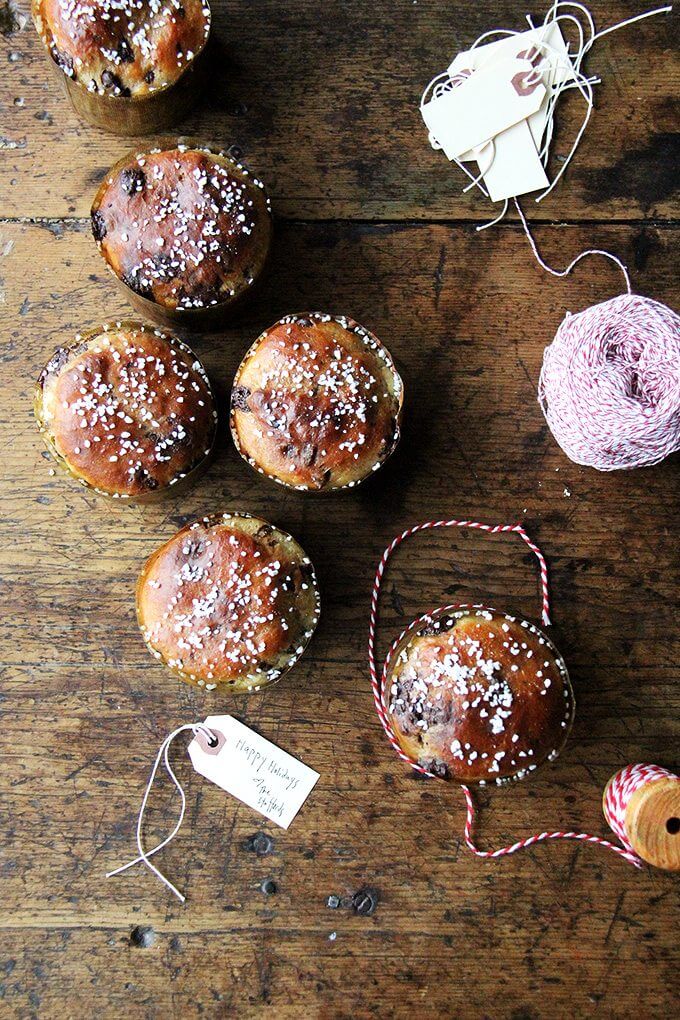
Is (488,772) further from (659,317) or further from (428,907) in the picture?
(659,317)

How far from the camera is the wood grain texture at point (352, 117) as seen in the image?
1809 mm

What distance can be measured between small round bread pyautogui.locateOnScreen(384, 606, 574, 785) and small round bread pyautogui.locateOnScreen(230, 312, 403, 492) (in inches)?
15.2

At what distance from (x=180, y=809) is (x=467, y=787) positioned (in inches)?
24.6

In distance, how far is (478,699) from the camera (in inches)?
60.2


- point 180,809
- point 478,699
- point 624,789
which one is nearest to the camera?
point 478,699

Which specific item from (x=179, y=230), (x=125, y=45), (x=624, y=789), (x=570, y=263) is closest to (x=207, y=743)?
(x=624, y=789)

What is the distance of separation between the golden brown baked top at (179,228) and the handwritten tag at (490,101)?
1.73 feet

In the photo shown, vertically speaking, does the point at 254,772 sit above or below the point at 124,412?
below

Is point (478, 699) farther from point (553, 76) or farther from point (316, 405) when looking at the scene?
point (553, 76)

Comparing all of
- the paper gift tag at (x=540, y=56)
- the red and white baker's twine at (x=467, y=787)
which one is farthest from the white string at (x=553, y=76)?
the red and white baker's twine at (x=467, y=787)

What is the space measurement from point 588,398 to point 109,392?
961 millimetres

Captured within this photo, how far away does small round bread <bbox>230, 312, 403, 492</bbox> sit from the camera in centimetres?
158

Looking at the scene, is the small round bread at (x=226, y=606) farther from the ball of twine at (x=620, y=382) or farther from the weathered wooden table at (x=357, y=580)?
the ball of twine at (x=620, y=382)

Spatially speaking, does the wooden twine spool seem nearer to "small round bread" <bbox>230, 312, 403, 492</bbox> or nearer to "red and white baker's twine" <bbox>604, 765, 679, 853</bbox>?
"red and white baker's twine" <bbox>604, 765, 679, 853</bbox>
